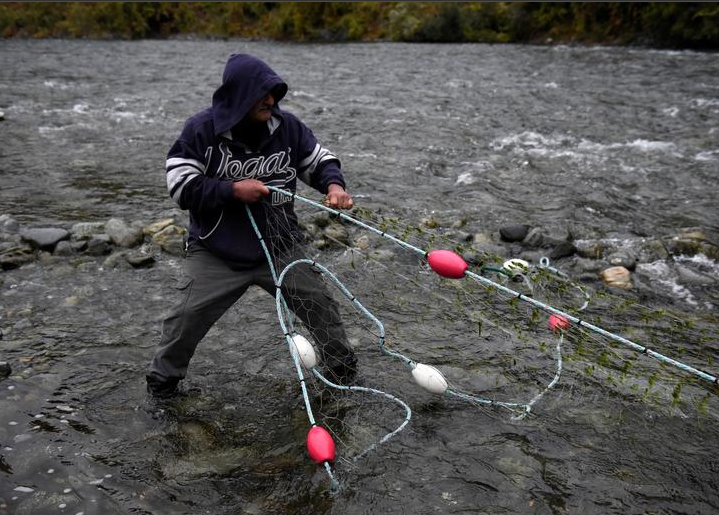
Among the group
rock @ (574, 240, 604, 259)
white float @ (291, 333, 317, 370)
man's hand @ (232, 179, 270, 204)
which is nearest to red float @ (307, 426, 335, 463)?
white float @ (291, 333, 317, 370)

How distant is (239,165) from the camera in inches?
162

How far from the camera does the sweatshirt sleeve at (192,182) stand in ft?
12.8

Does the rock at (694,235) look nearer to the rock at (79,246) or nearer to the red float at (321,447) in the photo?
the red float at (321,447)

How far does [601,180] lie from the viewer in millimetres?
9891

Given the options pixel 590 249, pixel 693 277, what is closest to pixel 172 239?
pixel 590 249

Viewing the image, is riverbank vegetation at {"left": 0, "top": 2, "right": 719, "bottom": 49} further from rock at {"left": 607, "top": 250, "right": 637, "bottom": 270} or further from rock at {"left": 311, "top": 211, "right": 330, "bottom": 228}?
rock at {"left": 311, "top": 211, "right": 330, "bottom": 228}

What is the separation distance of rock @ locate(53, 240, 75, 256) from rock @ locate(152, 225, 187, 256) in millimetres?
940

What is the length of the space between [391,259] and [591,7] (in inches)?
1066

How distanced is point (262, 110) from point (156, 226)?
14.2 ft

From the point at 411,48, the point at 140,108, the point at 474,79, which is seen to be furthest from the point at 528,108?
the point at 411,48

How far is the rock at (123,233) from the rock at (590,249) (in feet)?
17.9

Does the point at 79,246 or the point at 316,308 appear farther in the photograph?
the point at 79,246

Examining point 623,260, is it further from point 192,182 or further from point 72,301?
point 72,301

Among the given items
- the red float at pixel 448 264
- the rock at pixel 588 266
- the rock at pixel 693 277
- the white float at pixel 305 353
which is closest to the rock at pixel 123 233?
the white float at pixel 305 353
